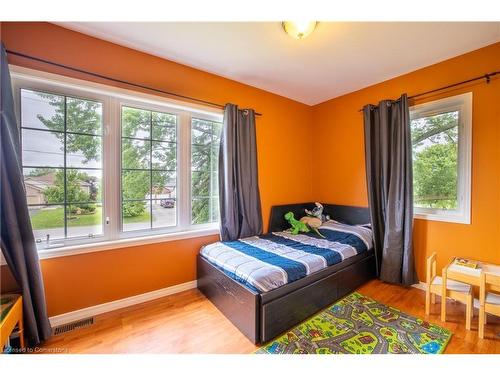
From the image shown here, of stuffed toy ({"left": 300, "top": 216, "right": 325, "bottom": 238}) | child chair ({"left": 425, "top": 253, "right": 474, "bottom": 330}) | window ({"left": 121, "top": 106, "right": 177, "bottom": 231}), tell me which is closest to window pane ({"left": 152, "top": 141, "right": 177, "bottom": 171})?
window ({"left": 121, "top": 106, "right": 177, "bottom": 231})

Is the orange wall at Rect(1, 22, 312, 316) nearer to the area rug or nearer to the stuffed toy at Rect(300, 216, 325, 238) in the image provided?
the stuffed toy at Rect(300, 216, 325, 238)

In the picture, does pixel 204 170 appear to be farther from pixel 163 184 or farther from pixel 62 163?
pixel 62 163

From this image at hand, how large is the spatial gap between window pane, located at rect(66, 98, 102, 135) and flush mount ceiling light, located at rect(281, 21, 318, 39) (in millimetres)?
1811

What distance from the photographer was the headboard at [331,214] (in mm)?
2945

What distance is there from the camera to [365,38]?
74.2 inches

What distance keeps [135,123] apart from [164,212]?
985 mm

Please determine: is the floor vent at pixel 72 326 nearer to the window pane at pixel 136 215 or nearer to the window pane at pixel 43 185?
the window pane at pixel 136 215

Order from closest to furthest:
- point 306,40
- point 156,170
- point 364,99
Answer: point 306,40, point 156,170, point 364,99

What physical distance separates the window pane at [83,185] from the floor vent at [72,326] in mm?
1032

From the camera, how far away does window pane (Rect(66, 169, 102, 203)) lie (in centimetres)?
185

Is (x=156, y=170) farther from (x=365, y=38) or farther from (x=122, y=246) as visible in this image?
(x=365, y=38)

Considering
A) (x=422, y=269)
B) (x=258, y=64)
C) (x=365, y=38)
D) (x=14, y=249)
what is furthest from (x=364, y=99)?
(x=14, y=249)

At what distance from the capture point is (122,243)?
1997mm

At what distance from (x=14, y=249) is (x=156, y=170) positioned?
1200mm
